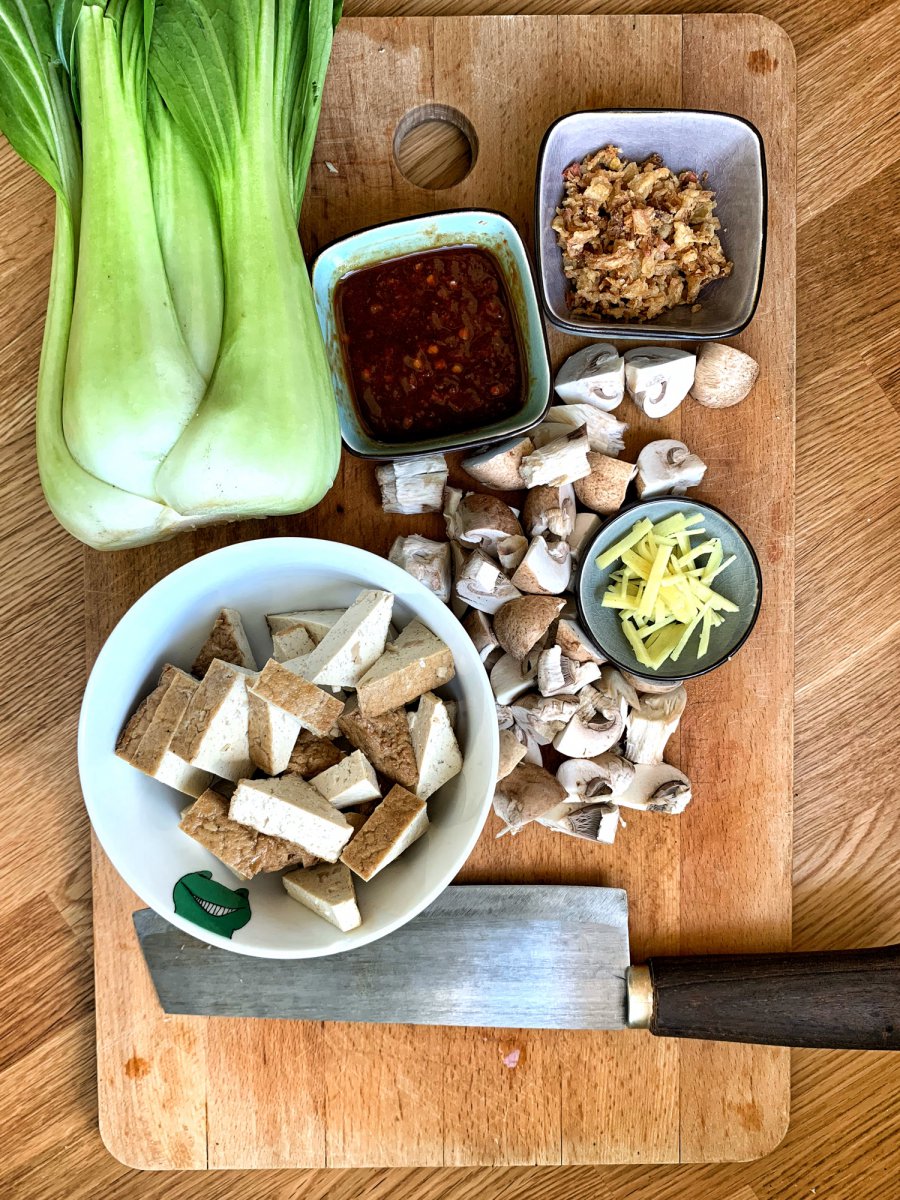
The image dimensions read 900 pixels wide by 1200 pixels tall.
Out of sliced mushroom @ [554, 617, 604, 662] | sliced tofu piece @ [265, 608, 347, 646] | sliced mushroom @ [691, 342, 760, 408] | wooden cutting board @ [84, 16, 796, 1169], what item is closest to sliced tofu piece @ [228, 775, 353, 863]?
sliced tofu piece @ [265, 608, 347, 646]

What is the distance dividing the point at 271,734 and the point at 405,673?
0.74ft

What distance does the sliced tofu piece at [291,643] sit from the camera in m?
1.56

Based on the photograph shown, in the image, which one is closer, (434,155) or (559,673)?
(559,673)

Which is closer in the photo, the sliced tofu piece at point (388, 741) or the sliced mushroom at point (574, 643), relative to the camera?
the sliced tofu piece at point (388, 741)

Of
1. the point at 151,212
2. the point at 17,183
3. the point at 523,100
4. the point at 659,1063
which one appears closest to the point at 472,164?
the point at 523,100

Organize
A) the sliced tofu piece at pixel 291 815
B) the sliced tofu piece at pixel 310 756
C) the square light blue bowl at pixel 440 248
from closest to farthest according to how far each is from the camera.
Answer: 1. the sliced tofu piece at pixel 291 815
2. the sliced tofu piece at pixel 310 756
3. the square light blue bowl at pixel 440 248

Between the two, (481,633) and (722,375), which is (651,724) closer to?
(481,633)

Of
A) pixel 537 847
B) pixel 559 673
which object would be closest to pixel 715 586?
pixel 559 673

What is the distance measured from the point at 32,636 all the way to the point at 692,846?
1.31m

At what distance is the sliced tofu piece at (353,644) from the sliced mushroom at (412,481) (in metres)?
0.24

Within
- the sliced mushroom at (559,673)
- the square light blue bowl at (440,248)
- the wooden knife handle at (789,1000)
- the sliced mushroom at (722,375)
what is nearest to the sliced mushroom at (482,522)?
the square light blue bowl at (440,248)

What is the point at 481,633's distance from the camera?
5.69 ft

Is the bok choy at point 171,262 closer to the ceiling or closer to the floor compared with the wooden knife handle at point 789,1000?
closer to the ceiling

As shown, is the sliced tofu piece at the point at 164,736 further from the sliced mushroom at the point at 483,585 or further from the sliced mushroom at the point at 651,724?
the sliced mushroom at the point at 651,724
